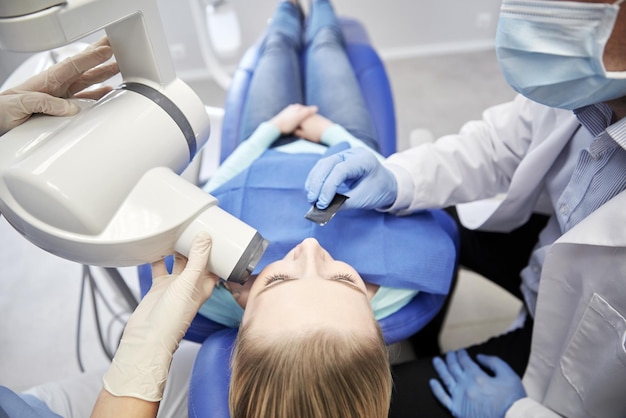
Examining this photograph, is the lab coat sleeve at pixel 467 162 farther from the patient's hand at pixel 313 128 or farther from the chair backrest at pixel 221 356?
the patient's hand at pixel 313 128

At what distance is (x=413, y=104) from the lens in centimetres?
304

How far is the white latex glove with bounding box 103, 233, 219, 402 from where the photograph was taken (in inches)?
29.6

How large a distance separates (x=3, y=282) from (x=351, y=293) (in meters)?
1.78

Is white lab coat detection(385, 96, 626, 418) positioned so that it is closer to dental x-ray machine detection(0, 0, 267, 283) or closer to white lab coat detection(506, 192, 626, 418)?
white lab coat detection(506, 192, 626, 418)

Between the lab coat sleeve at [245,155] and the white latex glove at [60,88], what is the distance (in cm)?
42

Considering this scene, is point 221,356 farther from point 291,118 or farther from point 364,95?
point 364,95

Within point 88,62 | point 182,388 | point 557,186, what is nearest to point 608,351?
point 557,186

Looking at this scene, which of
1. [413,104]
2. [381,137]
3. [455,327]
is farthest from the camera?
[413,104]

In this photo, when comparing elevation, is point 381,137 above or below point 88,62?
below

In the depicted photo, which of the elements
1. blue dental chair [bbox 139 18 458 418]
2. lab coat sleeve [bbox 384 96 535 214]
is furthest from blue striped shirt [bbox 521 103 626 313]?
blue dental chair [bbox 139 18 458 418]

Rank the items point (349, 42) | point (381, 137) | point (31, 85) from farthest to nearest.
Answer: point (349, 42)
point (381, 137)
point (31, 85)

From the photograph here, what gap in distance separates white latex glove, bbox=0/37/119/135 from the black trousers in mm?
995

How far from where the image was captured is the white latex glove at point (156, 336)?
0.75 metres

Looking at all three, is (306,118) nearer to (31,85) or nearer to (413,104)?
(31,85)
